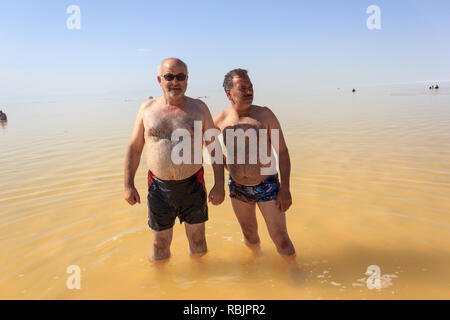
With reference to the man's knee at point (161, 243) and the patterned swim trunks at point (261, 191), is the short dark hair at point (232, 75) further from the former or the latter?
the man's knee at point (161, 243)

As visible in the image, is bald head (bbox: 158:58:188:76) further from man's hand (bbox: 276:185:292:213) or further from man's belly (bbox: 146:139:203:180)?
man's hand (bbox: 276:185:292:213)

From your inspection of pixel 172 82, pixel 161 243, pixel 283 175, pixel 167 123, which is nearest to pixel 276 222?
pixel 283 175

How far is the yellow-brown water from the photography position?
3.10 metres

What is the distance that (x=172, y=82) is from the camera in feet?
9.96

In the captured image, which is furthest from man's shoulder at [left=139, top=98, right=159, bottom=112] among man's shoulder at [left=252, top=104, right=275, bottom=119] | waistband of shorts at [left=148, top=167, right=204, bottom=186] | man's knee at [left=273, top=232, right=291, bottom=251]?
man's knee at [left=273, top=232, right=291, bottom=251]

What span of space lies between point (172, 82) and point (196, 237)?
171cm

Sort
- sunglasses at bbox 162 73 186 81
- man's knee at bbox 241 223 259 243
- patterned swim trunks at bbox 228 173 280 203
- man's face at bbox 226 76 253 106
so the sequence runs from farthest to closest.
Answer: man's knee at bbox 241 223 259 243, patterned swim trunks at bbox 228 173 280 203, man's face at bbox 226 76 253 106, sunglasses at bbox 162 73 186 81

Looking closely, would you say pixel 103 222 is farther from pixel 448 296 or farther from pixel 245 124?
pixel 448 296

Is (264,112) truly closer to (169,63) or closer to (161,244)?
(169,63)

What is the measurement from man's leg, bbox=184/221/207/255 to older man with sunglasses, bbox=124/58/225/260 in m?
0.02

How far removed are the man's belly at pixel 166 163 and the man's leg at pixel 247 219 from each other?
2.39 feet

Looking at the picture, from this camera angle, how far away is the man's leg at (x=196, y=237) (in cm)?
341

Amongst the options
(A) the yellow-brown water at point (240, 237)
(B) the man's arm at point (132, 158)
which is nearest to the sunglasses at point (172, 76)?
(B) the man's arm at point (132, 158)

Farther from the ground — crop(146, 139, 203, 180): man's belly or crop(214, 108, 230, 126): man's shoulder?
crop(214, 108, 230, 126): man's shoulder
